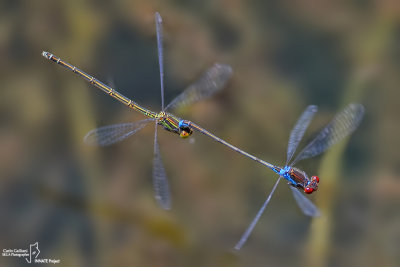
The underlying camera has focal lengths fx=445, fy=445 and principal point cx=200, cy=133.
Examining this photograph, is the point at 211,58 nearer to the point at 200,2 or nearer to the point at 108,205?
the point at 200,2

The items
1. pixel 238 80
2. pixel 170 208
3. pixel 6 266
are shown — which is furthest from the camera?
pixel 238 80

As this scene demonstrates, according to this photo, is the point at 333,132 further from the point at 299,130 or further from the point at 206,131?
the point at 206,131

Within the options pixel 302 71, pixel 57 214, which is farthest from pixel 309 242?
pixel 57 214

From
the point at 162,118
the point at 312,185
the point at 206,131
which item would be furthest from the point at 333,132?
the point at 162,118

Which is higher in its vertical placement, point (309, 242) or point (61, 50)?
point (61, 50)

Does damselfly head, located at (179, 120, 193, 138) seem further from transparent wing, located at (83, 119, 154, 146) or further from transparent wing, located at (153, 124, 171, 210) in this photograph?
transparent wing, located at (83, 119, 154, 146)

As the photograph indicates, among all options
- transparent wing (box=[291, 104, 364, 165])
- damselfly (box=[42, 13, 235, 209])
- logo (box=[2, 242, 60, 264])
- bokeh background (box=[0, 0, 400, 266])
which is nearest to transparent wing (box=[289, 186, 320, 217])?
bokeh background (box=[0, 0, 400, 266])

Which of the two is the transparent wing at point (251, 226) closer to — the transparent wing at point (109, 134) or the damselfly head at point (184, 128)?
the damselfly head at point (184, 128)

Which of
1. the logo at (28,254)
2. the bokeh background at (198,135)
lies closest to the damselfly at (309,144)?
the bokeh background at (198,135)
